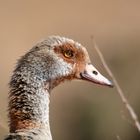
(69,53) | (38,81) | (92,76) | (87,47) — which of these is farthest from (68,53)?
(87,47)

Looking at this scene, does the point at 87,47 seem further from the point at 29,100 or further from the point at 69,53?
the point at 29,100

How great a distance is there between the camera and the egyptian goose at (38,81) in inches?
285

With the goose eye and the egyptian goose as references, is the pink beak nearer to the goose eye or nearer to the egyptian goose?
the egyptian goose

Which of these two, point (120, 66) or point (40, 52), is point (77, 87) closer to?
point (120, 66)

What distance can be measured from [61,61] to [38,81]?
1.08 feet

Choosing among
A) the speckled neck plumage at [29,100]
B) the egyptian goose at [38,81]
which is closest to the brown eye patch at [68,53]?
the egyptian goose at [38,81]

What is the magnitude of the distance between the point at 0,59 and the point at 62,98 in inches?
79.2

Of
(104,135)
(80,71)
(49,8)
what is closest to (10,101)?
(80,71)

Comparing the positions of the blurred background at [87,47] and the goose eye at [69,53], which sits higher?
the blurred background at [87,47]

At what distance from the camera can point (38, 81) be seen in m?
7.41

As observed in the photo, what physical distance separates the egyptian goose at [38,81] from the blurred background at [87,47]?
256 cm

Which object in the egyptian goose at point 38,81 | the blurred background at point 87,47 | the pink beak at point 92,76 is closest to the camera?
the egyptian goose at point 38,81

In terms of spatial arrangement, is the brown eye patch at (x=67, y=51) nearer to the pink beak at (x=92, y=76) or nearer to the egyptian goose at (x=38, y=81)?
the egyptian goose at (x=38, y=81)

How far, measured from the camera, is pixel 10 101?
7.33 metres
